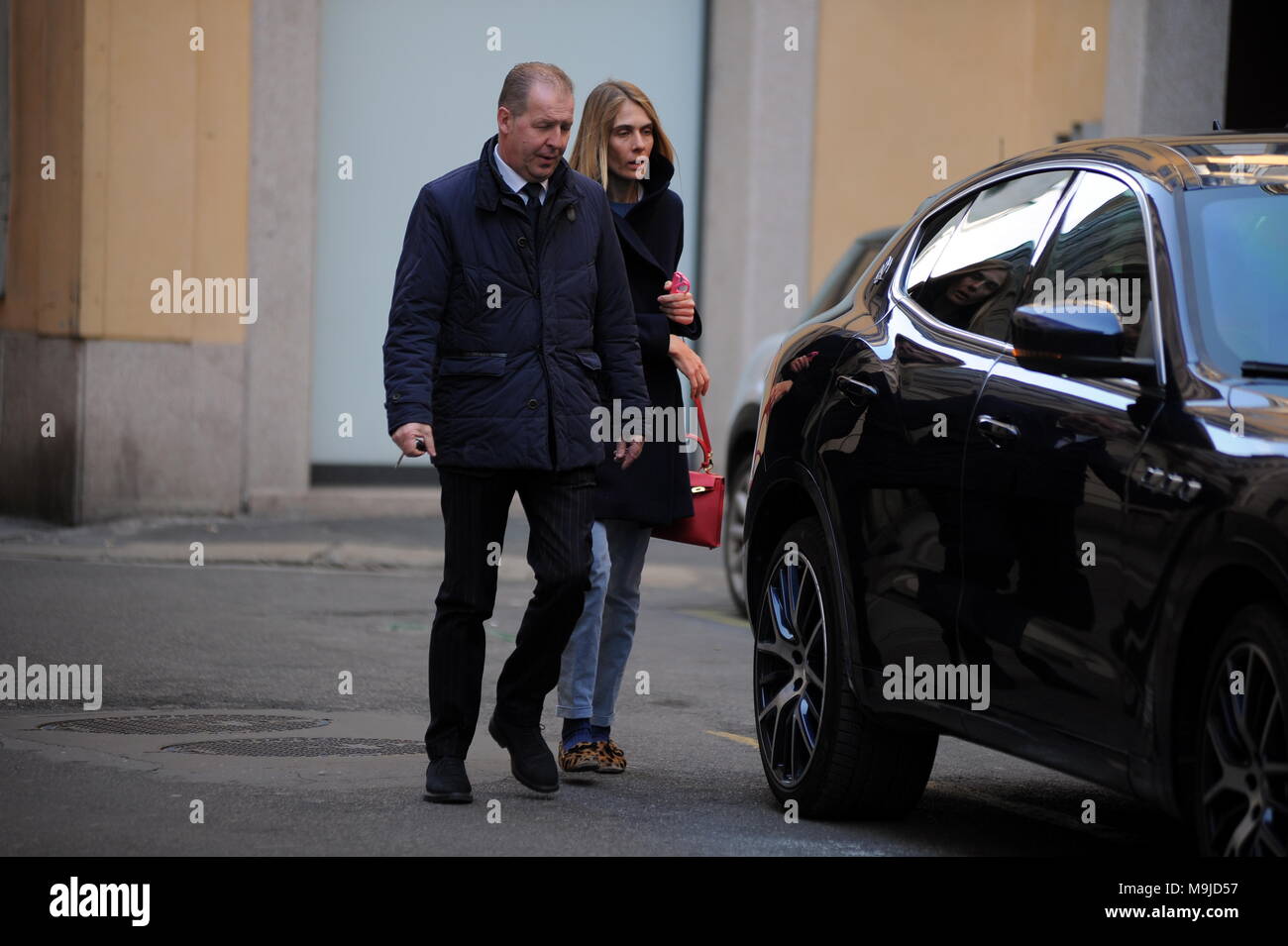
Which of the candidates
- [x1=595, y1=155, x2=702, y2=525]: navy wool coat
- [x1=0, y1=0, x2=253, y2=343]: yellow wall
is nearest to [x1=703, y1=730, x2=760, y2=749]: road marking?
[x1=595, y1=155, x2=702, y2=525]: navy wool coat

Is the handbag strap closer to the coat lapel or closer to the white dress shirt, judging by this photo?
the coat lapel

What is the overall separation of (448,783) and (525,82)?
203 centimetres

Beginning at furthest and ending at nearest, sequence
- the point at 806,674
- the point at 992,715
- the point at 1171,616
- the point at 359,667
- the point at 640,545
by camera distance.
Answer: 1. the point at 359,667
2. the point at 640,545
3. the point at 806,674
4. the point at 992,715
5. the point at 1171,616

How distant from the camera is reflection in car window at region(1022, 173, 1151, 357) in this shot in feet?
15.4

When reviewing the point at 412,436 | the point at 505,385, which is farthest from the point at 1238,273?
the point at 412,436

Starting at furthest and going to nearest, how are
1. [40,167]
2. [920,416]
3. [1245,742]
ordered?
[40,167] → [920,416] → [1245,742]

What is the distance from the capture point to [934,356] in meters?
5.45

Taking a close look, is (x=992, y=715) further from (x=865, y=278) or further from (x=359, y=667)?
(x=359, y=667)

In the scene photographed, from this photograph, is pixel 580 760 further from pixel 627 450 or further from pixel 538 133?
pixel 538 133

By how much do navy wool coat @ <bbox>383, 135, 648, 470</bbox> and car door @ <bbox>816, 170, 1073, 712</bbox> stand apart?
2.54ft

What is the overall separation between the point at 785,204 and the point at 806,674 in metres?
10.6

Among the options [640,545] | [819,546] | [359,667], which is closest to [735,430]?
[359,667]

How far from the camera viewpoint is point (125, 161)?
13.8m

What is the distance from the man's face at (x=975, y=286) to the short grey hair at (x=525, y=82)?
129cm
